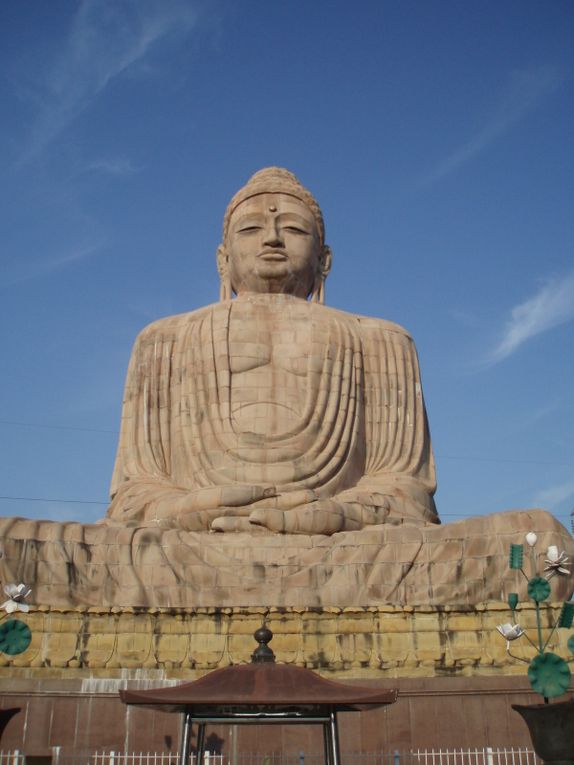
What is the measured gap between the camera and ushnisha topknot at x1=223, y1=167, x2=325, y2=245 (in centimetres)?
1462

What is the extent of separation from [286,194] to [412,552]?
20.4ft

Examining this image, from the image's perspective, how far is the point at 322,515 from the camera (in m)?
11.2

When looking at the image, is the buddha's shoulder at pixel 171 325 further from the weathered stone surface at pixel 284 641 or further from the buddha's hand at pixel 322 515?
the weathered stone surface at pixel 284 641

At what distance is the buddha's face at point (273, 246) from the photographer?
14.1 m

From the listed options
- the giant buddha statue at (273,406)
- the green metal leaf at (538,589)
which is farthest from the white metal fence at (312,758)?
the giant buddha statue at (273,406)

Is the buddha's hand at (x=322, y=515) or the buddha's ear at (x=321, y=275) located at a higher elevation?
the buddha's ear at (x=321, y=275)

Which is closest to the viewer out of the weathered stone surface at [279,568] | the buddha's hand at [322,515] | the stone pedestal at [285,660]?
the stone pedestal at [285,660]

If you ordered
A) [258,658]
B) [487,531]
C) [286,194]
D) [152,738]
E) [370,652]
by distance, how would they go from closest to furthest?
[258,658], [152,738], [370,652], [487,531], [286,194]

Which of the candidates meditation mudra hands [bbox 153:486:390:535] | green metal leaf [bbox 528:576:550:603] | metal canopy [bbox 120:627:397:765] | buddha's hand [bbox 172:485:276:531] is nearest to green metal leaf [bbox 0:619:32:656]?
metal canopy [bbox 120:627:397:765]

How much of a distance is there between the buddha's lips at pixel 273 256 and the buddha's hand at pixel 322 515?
384 cm

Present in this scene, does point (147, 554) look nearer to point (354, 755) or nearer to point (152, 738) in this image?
point (152, 738)

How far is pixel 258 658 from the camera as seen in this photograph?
17.1 feet

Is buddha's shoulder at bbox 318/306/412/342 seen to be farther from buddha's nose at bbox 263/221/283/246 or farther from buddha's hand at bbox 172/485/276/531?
buddha's hand at bbox 172/485/276/531

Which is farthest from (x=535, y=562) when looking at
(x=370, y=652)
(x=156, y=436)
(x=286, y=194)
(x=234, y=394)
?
(x=286, y=194)
